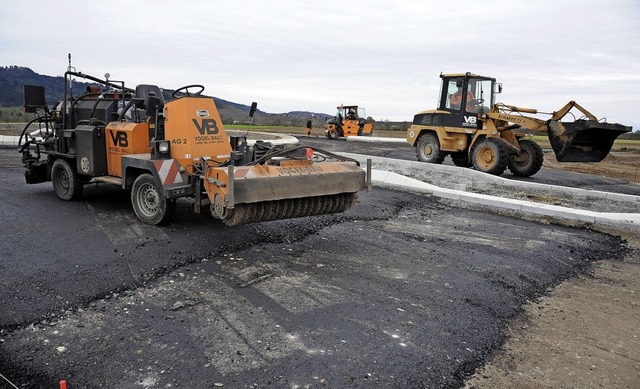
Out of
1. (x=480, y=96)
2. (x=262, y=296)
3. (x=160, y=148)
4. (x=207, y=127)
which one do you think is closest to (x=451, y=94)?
(x=480, y=96)

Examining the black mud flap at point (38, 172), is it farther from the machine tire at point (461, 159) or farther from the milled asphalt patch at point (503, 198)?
the machine tire at point (461, 159)

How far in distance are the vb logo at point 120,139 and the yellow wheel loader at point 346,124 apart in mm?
24180

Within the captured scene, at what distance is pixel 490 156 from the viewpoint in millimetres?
13898

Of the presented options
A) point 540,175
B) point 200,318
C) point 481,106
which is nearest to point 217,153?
point 200,318

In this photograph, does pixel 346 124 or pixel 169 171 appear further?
pixel 346 124

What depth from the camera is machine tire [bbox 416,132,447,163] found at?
1600 cm

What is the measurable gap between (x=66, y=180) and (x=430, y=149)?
11.2 metres

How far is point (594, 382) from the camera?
11.8 feet

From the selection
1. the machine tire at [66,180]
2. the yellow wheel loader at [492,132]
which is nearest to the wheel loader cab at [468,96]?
the yellow wheel loader at [492,132]

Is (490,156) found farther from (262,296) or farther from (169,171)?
(262,296)

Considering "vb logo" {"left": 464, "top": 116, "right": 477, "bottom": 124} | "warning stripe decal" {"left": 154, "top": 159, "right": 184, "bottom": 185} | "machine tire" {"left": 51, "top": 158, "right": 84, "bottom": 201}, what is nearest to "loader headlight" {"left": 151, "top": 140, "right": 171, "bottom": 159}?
"warning stripe decal" {"left": 154, "top": 159, "right": 184, "bottom": 185}

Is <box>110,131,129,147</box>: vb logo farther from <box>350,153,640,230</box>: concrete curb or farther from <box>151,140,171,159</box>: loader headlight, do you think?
<box>350,153,640,230</box>: concrete curb

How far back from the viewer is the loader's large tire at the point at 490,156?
44.1 ft

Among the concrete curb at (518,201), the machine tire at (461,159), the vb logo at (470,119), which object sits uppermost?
the vb logo at (470,119)
